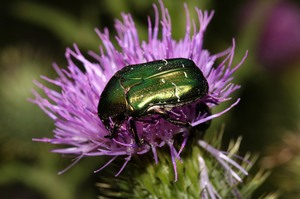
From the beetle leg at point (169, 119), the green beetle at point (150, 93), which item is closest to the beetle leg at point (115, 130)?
the green beetle at point (150, 93)

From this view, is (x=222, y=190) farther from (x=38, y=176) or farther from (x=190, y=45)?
(x=38, y=176)

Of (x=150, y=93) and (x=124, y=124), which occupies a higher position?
(x=150, y=93)

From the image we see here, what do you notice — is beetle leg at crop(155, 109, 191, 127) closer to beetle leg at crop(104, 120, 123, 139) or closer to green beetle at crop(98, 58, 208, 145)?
green beetle at crop(98, 58, 208, 145)

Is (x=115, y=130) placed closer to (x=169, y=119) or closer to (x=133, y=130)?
(x=133, y=130)

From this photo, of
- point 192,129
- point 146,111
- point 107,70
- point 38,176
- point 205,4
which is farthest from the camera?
point 38,176

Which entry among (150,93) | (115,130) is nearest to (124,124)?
(115,130)

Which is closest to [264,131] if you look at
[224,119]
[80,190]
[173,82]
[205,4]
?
[224,119]

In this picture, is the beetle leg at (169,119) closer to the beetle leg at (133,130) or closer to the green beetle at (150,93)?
the green beetle at (150,93)

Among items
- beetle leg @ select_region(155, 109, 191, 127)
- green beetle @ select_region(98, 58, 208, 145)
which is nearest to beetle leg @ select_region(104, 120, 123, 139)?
green beetle @ select_region(98, 58, 208, 145)
